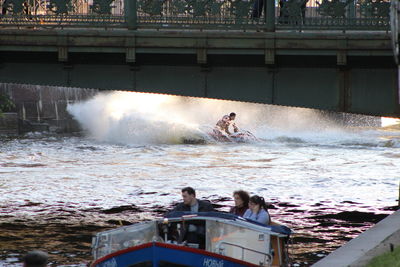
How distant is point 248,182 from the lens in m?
33.7

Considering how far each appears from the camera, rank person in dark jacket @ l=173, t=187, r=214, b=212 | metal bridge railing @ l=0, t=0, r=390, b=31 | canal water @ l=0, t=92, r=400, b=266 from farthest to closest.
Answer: canal water @ l=0, t=92, r=400, b=266 → metal bridge railing @ l=0, t=0, r=390, b=31 → person in dark jacket @ l=173, t=187, r=214, b=212

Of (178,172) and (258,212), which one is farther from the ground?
(258,212)

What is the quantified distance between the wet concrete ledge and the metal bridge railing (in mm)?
5963

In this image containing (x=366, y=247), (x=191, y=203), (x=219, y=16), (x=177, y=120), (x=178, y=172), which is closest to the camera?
(x=366, y=247)

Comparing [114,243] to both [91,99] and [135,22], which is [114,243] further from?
[91,99]

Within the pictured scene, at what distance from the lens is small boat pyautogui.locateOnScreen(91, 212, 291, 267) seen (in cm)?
1459

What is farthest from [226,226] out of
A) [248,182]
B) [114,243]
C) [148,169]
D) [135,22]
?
[148,169]

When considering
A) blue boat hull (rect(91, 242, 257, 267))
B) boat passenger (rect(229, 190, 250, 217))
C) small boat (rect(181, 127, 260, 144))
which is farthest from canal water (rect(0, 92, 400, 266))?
blue boat hull (rect(91, 242, 257, 267))

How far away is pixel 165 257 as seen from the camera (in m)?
14.0

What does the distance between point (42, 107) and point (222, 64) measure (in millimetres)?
46045

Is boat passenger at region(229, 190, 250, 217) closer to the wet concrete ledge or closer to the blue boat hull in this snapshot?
the wet concrete ledge

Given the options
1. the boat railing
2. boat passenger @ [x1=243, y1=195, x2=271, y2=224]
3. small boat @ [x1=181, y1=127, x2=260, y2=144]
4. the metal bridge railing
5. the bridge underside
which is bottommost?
small boat @ [x1=181, y1=127, x2=260, y2=144]

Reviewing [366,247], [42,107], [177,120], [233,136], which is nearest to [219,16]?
[366,247]

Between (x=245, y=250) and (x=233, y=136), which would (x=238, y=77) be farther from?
(x=233, y=136)
